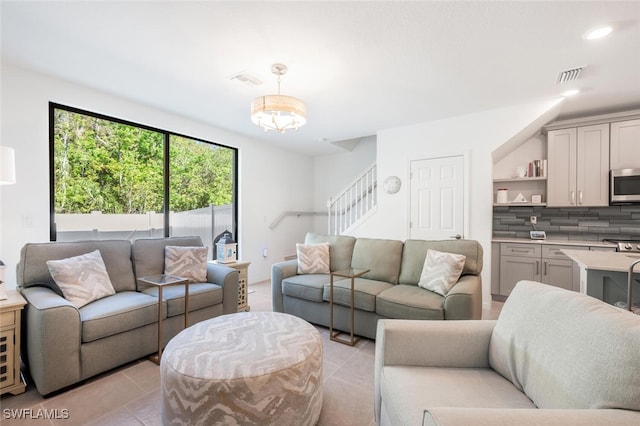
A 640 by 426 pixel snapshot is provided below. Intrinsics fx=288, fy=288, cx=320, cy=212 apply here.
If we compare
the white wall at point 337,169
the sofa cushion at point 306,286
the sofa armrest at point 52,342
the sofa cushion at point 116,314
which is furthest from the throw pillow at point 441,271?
the white wall at point 337,169

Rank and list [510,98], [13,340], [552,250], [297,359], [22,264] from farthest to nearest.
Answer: [552,250]
[510,98]
[22,264]
[13,340]
[297,359]

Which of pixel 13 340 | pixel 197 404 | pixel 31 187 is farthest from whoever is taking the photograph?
pixel 31 187

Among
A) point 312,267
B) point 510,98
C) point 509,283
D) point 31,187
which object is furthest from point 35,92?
point 509,283

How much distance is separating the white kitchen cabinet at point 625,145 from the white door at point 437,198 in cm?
173

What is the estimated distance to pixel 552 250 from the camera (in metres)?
3.70

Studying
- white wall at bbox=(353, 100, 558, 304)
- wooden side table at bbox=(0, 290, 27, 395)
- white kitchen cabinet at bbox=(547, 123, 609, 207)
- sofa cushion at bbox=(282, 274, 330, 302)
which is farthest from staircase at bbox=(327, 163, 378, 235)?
wooden side table at bbox=(0, 290, 27, 395)

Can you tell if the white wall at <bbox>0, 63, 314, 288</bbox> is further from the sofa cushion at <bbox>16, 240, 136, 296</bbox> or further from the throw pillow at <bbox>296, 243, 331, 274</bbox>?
the throw pillow at <bbox>296, 243, 331, 274</bbox>

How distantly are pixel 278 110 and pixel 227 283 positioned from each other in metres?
1.78

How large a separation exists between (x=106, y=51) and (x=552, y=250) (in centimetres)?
522

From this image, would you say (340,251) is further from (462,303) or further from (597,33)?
(597,33)

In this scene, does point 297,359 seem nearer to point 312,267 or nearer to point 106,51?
point 312,267

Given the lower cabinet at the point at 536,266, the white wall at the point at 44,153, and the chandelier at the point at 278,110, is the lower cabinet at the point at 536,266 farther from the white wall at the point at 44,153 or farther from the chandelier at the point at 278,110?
the white wall at the point at 44,153

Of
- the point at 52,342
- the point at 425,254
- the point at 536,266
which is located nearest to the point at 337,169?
the point at 425,254

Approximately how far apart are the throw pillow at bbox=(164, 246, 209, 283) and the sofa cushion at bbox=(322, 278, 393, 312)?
4.25ft
